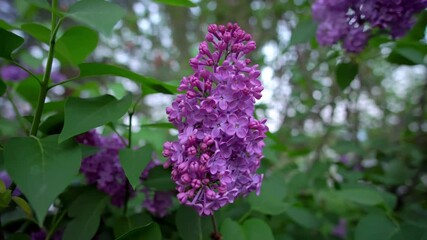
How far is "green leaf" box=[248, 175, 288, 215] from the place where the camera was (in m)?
1.20

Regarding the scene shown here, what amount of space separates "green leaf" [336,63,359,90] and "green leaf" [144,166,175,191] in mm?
940

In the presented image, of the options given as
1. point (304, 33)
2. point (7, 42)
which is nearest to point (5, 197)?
point (7, 42)

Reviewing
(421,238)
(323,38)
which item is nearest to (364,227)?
(421,238)

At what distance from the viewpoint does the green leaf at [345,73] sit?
161 cm

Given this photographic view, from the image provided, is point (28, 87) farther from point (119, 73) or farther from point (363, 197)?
point (363, 197)

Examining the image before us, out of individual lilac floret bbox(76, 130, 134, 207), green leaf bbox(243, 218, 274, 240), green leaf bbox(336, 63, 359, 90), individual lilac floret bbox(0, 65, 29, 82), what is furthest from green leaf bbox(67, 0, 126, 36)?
individual lilac floret bbox(0, 65, 29, 82)

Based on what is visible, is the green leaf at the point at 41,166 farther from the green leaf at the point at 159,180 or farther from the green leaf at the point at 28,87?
the green leaf at the point at 28,87

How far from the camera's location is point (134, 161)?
0.95 meters

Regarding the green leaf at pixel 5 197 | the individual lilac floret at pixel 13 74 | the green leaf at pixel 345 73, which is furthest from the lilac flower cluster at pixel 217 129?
the individual lilac floret at pixel 13 74

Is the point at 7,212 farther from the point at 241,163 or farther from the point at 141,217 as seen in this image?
the point at 241,163

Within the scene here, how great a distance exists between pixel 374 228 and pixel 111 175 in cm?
90

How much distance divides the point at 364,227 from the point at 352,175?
0.62 metres

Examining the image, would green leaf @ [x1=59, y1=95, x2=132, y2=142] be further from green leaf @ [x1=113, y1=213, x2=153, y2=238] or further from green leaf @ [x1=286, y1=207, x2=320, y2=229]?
green leaf @ [x1=286, y1=207, x2=320, y2=229]

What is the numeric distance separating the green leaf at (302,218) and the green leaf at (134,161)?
27.8 inches
